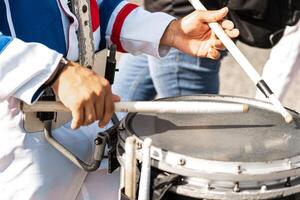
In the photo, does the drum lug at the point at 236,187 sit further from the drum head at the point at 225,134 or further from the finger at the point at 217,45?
the finger at the point at 217,45

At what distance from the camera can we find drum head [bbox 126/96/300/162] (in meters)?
1.40

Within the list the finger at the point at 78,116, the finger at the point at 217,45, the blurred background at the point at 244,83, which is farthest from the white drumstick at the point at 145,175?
the blurred background at the point at 244,83

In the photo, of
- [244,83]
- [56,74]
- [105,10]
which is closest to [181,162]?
[56,74]

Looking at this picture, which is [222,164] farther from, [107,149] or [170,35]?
[170,35]

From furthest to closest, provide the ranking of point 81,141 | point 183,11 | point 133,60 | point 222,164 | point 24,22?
1. point 133,60
2. point 183,11
3. point 81,141
4. point 24,22
5. point 222,164

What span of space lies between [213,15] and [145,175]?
438 mm

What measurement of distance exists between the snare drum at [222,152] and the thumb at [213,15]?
0.69 feet

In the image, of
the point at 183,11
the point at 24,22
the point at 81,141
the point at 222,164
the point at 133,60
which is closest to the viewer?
the point at 222,164

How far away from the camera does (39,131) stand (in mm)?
1540

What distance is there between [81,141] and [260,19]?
940 mm

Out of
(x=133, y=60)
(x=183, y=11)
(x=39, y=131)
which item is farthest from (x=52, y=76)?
(x=133, y=60)

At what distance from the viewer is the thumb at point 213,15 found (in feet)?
5.35

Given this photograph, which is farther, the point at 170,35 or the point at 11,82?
the point at 170,35

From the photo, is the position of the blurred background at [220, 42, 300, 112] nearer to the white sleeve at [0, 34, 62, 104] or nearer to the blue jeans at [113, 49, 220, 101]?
the blue jeans at [113, 49, 220, 101]
